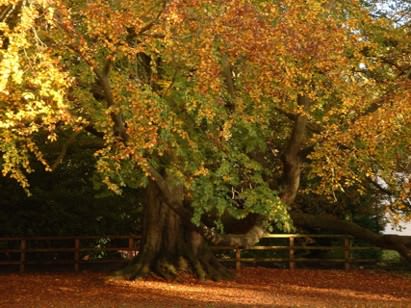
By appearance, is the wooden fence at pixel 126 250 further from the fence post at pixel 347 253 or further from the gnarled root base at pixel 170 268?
the gnarled root base at pixel 170 268

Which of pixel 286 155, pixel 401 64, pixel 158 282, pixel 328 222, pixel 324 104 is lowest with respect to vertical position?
pixel 158 282

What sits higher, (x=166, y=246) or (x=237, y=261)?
(x=166, y=246)

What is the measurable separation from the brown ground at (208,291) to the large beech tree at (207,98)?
1.13 meters

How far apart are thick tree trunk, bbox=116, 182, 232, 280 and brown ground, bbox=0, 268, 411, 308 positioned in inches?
19.4

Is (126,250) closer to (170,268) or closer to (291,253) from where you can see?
(170,268)

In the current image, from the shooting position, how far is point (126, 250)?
21.9 meters

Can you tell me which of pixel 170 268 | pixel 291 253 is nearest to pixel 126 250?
pixel 170 268

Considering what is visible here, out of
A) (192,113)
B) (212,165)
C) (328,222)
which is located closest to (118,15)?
(192,113)

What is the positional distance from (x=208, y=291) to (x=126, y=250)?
6084mm

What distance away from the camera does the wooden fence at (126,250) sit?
21344 mm

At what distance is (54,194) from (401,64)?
11334mm

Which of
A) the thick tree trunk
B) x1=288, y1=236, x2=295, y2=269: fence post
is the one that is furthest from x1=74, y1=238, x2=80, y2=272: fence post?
x1=288, y1=236, x2=295, y2=269: fence post

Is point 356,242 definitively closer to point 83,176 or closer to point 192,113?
point 83,176

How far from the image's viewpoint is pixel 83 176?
920 inches
